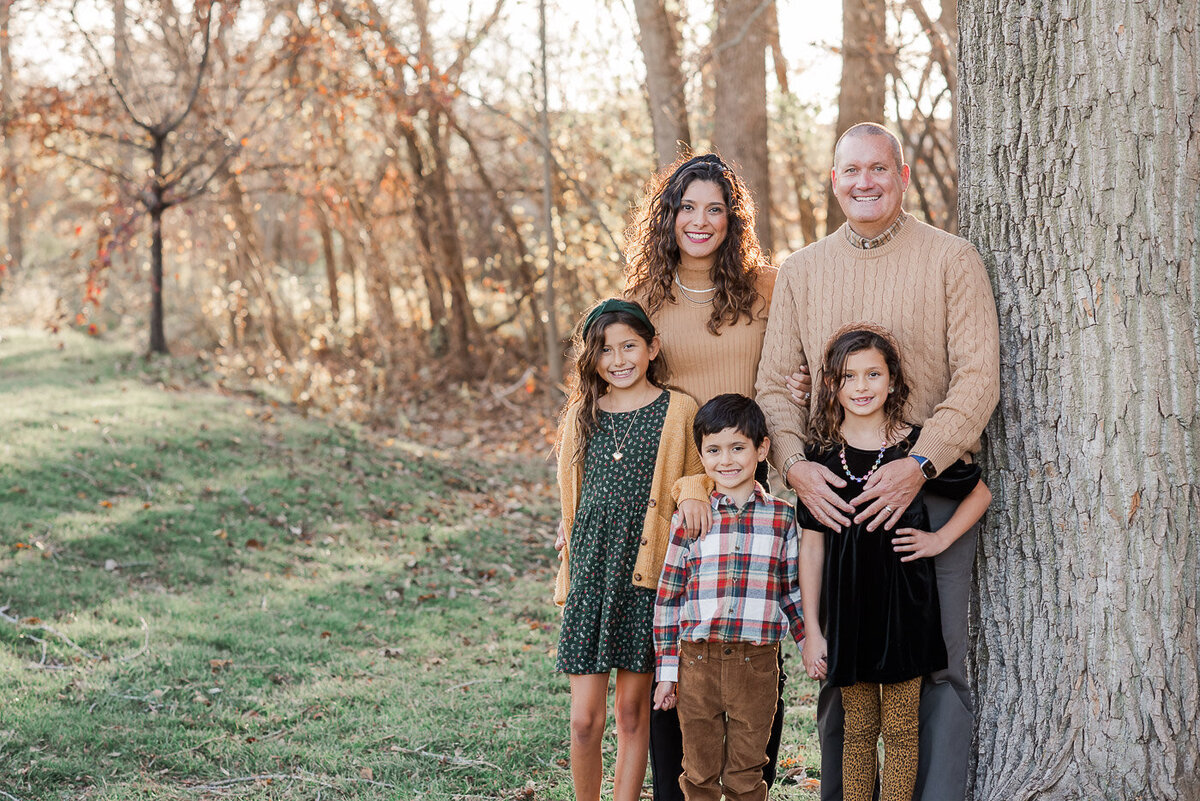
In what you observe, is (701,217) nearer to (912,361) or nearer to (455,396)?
(912,361)

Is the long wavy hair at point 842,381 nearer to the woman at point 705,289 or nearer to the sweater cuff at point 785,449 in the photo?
the sweater cuff at point 785,449

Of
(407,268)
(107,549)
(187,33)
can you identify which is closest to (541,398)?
(407,268)

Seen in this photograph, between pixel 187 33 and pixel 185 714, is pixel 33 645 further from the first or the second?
pixel 187 33

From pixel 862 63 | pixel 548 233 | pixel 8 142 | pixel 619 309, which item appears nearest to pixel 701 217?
pixel 619 309

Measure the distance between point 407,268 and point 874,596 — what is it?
14.1m

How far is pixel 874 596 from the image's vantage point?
298 cm

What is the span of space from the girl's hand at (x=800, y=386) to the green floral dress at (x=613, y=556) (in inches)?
15.3

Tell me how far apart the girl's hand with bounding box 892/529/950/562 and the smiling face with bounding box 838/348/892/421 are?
1.17 ft

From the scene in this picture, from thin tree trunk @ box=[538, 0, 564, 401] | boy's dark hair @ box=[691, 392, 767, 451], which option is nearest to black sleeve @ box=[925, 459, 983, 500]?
boy's dark hair @ box=[691, 392, 767, 451]

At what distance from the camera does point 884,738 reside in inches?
119

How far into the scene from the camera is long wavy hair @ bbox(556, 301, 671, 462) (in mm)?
3365

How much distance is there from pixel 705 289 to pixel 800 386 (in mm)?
500

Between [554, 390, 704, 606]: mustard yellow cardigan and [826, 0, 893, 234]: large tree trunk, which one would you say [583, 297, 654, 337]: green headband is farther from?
[826, 0, 893, 234]: large tree trunk

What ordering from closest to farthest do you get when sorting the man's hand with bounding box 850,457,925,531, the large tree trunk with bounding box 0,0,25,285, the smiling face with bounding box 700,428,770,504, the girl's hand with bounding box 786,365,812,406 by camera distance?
the man's hand with bounding box 850,457,925,531 → the smiling face with bounding box 700,428,770,504 → the girl's hand with bounding box 786,365,812,406 → the large tree trunk with bounding box 0,0,25,285
